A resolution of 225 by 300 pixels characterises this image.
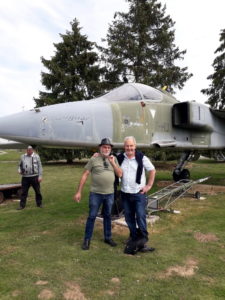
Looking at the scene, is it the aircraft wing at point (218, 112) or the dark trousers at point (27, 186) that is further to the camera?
the aircraft wing at point (218, 112)

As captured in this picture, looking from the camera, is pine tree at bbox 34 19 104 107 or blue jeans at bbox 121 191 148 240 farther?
pine tree at bbox 34 19 104 107

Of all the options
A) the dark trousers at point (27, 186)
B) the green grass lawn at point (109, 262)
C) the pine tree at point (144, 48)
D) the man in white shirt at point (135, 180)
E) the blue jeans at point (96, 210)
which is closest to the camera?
the green grass lawn at point (109, 262)

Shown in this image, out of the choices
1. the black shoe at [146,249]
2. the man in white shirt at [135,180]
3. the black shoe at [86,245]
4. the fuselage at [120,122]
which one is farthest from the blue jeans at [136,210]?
the fuselage at [120,122]

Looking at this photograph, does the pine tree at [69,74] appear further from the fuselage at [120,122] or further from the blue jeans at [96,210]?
the blue jeans at [96,210]

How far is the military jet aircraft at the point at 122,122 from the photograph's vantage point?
537cm

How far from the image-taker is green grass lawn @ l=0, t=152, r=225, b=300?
327 cm

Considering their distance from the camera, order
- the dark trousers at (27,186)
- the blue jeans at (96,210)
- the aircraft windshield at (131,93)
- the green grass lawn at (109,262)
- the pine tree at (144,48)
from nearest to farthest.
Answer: the green grass lawn at (109,262), the blue jeans at (96,210), the aircraft windshield at (131,93), the dark trousers at (27,186), the pine tree at (144,48)

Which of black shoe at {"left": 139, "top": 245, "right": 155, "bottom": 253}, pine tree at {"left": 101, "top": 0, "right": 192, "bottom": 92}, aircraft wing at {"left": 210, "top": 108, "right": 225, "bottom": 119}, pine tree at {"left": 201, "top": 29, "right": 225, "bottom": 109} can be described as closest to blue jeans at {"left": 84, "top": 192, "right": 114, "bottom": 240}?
black shoe at {"left": 139, "top": 245, "right": 155, "bottom": 253}

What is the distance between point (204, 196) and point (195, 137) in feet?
6.35

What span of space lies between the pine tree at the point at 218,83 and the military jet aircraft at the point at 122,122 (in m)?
16.1

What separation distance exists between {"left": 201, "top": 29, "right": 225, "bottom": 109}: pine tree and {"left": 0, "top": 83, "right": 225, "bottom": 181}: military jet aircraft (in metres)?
16.1

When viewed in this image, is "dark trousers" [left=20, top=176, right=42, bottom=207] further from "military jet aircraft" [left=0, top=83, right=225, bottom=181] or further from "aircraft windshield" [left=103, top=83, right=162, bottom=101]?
"aircraft windshield" [left=103, top=83, right=162, bottom=101]

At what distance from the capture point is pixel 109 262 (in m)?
4.05

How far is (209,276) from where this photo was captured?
11.9 feet
